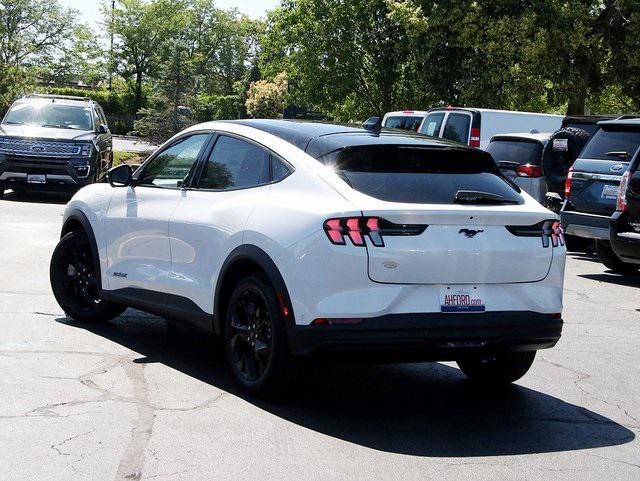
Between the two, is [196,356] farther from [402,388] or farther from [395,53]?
[395,53]

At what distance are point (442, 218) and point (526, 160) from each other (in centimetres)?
1171

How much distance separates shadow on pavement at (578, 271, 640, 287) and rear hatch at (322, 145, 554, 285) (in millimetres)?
7165

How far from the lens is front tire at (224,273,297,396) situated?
6238 millimetres

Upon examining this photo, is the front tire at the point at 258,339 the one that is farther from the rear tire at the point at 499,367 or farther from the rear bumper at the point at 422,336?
the rear tire at the point at 499,367

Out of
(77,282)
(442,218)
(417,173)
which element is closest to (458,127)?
(77,282)

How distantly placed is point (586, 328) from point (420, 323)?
14.1 feet

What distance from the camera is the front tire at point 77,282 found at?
8781 mm

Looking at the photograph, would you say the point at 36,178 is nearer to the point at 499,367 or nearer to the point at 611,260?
the point at 611,260

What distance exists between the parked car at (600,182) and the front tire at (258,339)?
315 inches

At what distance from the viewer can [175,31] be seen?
290 feet

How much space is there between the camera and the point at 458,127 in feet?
68.1

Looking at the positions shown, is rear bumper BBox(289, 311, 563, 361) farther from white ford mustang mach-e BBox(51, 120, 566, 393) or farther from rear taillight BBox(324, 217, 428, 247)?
rear taillight BBox(324, 217, 428, 247)

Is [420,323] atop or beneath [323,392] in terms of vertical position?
atop

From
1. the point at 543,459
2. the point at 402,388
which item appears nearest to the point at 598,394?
the point at 402,388
